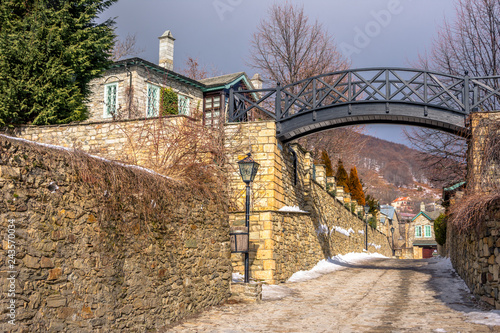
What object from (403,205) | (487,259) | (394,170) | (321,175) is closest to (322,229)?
(321,175)

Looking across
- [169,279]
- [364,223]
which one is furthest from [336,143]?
[169,279]

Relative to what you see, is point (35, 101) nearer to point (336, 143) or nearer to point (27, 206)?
point (27, 206)

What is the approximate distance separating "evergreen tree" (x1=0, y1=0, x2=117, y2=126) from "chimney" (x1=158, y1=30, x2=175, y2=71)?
8.43 m

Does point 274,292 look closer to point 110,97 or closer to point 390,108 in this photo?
point 390,108

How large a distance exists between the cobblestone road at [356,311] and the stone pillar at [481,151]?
2.53 metres

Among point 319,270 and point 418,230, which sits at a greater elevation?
point 418,230

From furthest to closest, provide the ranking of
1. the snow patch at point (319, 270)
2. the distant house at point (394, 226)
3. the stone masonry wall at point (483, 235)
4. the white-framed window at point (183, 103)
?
the distant house at point (394, 226), the white-framed window at point (183, 103), the snow patch at point (319, 270), the stone masonry wall at point (483, 235)

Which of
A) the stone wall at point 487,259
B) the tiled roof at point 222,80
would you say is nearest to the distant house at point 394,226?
the tiled roof at point 222,80

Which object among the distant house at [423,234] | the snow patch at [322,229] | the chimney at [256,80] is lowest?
the distant house at [423,234]

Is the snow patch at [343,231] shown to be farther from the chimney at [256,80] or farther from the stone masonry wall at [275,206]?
the chimney at [256,80]

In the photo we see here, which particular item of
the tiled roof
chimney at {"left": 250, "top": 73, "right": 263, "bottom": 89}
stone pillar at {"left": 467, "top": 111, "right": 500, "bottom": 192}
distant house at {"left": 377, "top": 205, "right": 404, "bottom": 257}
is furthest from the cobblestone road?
distant house at {"left": 377, "top": 205, "right": 404, "bottom": 257}

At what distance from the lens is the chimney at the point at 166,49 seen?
908 inches

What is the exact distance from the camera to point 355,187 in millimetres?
33469

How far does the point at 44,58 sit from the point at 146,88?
7.14m
